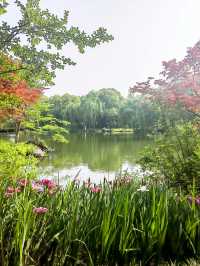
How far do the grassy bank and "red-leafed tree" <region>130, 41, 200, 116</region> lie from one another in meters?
9.88

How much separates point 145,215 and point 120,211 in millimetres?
215

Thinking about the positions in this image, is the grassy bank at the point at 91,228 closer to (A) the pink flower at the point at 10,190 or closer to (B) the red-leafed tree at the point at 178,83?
(A) the pink flower at the point at 10,190

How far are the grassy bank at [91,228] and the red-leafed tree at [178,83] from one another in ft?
32.4

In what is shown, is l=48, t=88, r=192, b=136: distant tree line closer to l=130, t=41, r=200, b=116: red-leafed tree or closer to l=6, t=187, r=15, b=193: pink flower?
l=130, t=41, r=200, b=116: red-leafed tree

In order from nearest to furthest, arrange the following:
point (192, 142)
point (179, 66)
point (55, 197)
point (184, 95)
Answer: point (55, 197)
point (192, 142)
point (184, 95)
point (179, 66)

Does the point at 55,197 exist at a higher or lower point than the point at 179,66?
lower

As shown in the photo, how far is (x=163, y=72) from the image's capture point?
1517 cm

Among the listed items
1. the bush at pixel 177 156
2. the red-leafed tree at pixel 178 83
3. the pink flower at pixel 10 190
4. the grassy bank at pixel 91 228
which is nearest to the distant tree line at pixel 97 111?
the red-leafed tree at pixel 178 83

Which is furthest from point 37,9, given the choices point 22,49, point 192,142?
point 192,142

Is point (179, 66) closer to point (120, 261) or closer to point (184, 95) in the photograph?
point (184, 95)

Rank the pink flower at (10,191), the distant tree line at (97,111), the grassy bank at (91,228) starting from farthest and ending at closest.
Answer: the distant tree line at (97,111) → the pink flower at (10,191) → the grassy bank at (91,228)

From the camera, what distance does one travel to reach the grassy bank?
2.15 meters

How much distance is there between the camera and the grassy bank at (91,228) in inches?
84.7

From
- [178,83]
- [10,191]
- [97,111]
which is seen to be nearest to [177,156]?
[10,191]
